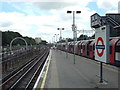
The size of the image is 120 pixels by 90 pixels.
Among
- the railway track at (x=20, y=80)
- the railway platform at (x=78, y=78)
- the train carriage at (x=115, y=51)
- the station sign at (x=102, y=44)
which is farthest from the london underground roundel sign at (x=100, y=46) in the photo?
the train carriage at (x=115, y=51)

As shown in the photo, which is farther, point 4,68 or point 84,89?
point 4,68

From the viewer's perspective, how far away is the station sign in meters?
10.6

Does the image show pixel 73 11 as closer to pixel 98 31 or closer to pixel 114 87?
pixel 98 31

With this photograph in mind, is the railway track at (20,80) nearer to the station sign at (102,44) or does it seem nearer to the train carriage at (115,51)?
the station sign at (102,44)

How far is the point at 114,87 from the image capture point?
10.3 meters

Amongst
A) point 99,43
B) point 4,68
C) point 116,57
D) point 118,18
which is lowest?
point 4,68

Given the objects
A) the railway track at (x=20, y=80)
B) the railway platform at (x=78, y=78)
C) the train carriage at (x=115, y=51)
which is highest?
the train carriage at (x=115, y=51)

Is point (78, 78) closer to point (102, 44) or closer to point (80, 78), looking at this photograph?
point (80, 78)

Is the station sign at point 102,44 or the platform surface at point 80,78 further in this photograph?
the platform surface at point 80,78

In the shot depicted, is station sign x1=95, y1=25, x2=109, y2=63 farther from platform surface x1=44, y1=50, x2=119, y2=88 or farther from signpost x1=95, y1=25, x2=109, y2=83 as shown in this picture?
platform surface x1=44, y1=50, x2=119, y2=88

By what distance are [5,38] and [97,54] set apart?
75908mm

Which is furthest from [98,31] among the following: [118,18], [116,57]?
[118,18]

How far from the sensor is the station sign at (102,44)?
1059 cm

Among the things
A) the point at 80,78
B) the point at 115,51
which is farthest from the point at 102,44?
the point at 115,51
